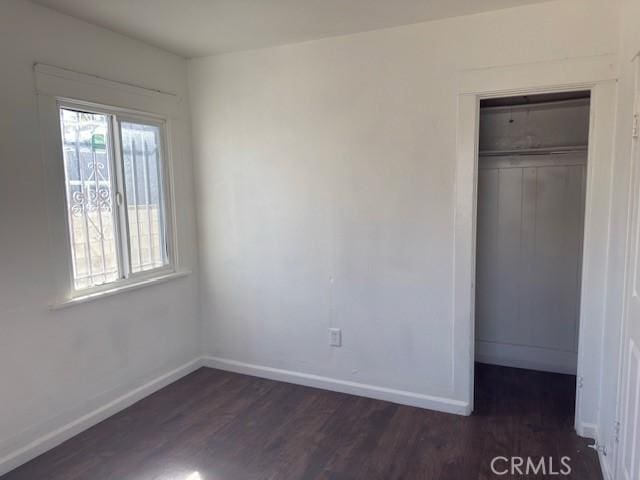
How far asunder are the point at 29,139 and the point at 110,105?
61cm

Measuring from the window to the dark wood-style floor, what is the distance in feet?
3.33

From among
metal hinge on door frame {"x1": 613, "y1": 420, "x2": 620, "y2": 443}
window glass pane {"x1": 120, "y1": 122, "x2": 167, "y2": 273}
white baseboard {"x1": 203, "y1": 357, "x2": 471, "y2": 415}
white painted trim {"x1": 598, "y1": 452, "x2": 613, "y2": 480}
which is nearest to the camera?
metal hinge on door frame {"x1": 613, "y1": 420, "x2": 620, "y2": 443}

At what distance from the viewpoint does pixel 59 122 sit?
2666 millimetres

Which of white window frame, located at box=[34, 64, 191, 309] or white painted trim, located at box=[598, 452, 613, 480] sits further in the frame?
white window frame, located at box=[34, 64, 191, 309]

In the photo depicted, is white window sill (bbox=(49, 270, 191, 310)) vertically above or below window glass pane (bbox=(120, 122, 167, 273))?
below

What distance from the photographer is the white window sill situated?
270 cm

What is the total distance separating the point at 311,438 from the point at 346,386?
64 cm

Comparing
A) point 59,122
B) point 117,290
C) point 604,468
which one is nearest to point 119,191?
point 59,122

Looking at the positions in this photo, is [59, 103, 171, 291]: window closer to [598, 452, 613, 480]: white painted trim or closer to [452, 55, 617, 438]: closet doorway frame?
[452, 55, 617, 438]: closet doorway frame

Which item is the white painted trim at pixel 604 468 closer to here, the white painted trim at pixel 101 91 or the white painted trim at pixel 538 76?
the white painted trim at pixel 538 76

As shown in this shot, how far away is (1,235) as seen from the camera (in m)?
2.39

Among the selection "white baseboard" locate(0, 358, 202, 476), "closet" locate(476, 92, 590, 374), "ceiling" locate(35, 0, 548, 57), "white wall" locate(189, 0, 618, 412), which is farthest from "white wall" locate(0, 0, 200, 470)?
"closet" locate(476, 92, 590, 374)

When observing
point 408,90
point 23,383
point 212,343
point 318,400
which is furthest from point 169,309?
point 408,90

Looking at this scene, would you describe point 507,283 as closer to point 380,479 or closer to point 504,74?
point 504,74
